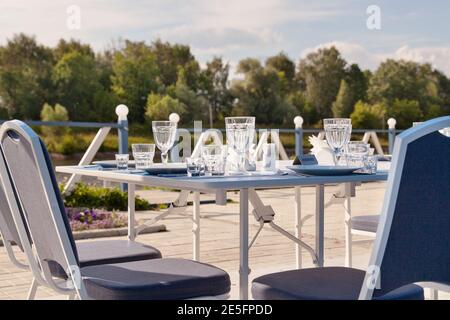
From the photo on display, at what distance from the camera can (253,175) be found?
2158mm

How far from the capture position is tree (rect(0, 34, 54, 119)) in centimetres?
4356

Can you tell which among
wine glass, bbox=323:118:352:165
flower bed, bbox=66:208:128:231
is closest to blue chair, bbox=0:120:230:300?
wine glass, bbox=323:118:352:165

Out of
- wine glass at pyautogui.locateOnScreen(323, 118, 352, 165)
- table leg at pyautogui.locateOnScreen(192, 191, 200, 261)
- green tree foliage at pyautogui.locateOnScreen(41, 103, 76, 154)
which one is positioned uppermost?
wine glass at pyautogui.locateOnScreen(323, 118, 352, 165)

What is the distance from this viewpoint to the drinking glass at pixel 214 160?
84.2 inches

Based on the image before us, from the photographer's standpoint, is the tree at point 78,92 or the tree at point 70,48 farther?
the tree at point 70,48

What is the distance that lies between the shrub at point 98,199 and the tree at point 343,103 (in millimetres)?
44907

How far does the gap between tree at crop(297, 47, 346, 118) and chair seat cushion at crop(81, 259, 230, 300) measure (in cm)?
5164

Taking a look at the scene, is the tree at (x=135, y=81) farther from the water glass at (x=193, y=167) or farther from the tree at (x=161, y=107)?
the water glass at (x=193, y=167)

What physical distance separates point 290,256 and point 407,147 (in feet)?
9.59

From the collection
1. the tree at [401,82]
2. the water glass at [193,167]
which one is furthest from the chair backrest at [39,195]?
the tree at [401,82]

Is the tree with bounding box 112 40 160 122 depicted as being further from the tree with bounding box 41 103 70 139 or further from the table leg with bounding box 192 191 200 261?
the table leg with bounding box 192 191 200 261

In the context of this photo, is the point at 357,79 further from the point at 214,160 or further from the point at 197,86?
the point at 214,160

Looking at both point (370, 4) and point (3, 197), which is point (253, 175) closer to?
point (3, 197)

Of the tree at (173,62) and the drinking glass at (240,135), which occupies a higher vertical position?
the tree at (173,62)
